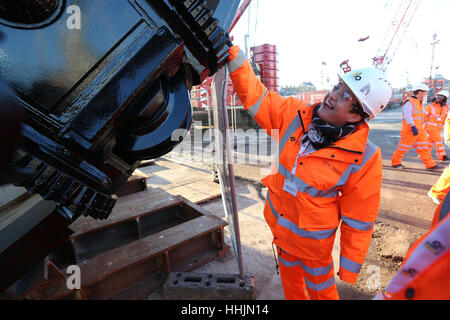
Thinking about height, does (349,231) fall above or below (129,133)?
below

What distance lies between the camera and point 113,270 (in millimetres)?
1749

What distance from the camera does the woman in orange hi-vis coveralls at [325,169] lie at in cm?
137

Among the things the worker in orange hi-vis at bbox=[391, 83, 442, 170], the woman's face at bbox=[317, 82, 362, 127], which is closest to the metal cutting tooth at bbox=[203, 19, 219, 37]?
the woman's face at bbox=[317, 82, 362, 127]

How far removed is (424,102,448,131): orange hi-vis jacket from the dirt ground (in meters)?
4.42

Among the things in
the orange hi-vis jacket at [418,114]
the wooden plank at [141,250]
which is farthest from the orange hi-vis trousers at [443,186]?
the wooden plank at [141,250]

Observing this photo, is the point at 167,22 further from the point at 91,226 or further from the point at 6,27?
the point at 91,226

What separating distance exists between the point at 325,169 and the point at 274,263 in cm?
151

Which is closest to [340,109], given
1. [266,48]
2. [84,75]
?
[84,75]

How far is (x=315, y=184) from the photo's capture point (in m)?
1.38

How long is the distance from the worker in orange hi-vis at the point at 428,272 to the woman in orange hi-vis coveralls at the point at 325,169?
88 cm

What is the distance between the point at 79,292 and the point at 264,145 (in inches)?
298

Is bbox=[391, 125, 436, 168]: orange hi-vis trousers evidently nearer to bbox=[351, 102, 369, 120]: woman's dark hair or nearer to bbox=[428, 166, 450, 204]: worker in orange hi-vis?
bbox=[428, 166, 450, 204]: worker in orange hi-vis
